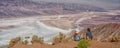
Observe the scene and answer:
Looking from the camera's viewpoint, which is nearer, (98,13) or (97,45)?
(97,45)

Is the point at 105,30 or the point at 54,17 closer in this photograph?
the point at 105,30

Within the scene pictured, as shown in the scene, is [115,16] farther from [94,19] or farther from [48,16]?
[48,16]

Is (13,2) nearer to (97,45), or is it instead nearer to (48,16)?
(48,16)

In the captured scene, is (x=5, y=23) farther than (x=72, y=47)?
Yes

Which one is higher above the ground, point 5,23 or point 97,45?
point 97,45

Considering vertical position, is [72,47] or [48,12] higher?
[72,47]

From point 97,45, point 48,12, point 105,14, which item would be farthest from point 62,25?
point 97,45

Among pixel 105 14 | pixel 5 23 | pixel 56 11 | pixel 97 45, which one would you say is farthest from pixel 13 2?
pixel 97 45

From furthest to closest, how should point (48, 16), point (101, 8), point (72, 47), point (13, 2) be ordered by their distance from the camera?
1. point (48, 16)
2. point (13, 2)
3. point (101, 8)
4. point (72, 47)

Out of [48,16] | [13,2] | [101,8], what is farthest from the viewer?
[48,16]
